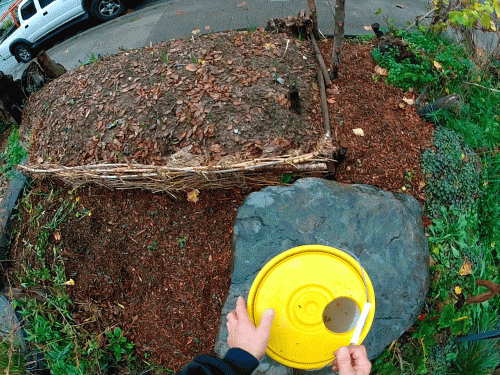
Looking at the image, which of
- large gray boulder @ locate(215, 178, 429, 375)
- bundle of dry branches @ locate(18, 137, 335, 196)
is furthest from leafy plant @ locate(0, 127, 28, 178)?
large gray boulder @ locate(215, 178, 429, 375)

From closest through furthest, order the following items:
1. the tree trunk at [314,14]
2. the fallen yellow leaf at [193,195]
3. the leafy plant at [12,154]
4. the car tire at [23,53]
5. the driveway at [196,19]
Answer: the fallen yellow leaf at [193,195] → the tree trunk at [314,14] → the leafy plant at [12,154] → the driveway at [196,19] → the car tire at [23,53]

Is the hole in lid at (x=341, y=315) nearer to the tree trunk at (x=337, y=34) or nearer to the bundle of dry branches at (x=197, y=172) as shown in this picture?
the bundle of dry branches at (x=197, y=172)

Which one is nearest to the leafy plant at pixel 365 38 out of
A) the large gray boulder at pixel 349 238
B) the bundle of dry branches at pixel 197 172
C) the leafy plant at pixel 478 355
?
the bundle of dry branches at pixel 197 172

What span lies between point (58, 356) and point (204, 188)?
1.78 m

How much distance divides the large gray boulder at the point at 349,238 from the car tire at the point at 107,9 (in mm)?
5323

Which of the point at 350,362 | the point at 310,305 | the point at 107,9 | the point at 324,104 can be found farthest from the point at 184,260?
the point at 107,9

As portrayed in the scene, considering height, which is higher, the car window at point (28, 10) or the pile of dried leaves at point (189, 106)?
the car window at point (28, 10)

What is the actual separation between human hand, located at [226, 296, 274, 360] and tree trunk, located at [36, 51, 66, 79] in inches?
157

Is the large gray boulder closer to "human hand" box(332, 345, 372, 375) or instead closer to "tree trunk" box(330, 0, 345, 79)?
"human hand" box(332, 345, 372, 375)

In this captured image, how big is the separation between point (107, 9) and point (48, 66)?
265 cm

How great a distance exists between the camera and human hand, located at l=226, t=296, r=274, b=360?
1.64m

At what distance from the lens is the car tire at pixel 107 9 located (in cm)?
623

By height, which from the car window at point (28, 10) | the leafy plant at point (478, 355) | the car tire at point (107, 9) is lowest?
the leafy plant at point (478, 355)

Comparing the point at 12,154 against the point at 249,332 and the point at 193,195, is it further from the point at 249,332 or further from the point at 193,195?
the point at 249,332
